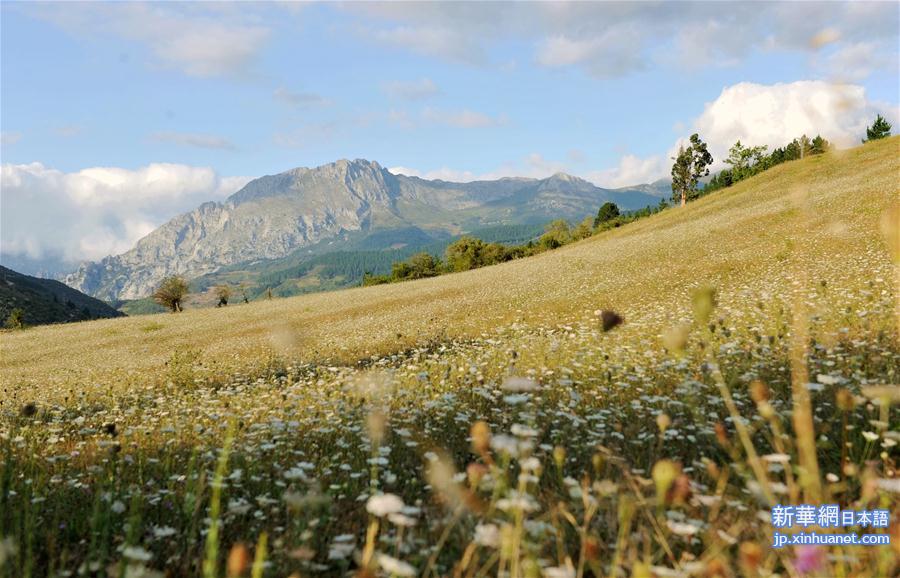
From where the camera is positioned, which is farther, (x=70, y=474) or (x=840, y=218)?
(x=840, y=218)

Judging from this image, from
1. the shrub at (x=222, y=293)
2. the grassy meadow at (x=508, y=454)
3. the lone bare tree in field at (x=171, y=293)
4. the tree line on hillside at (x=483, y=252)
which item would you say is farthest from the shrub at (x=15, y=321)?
the tree line on hillside at (x=483, y=252)

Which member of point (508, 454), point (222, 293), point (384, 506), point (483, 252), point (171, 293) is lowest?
point (508, 454)

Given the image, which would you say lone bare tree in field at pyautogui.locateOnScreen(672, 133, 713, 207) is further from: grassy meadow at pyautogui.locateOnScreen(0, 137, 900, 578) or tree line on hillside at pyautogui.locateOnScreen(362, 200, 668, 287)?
grassy meadow at pyautogui.locateOnScreen(0, 137, 900, 578)

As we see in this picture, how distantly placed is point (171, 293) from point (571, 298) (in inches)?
3317

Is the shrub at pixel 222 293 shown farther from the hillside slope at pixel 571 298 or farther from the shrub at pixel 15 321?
the hillside slope at pixel 571 298

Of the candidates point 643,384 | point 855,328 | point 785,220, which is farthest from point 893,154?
point 643,384

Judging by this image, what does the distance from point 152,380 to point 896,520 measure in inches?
666

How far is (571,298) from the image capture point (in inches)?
947

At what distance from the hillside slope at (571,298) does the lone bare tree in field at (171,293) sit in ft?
143

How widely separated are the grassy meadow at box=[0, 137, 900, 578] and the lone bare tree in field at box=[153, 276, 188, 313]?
81.9 metres

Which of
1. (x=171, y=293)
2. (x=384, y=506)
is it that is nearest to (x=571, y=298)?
(x=384, y=506)

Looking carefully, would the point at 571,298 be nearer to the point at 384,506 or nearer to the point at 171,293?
the point at 384,506

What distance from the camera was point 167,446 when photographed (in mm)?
6910

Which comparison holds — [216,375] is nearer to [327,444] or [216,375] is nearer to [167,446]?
[167,446]
